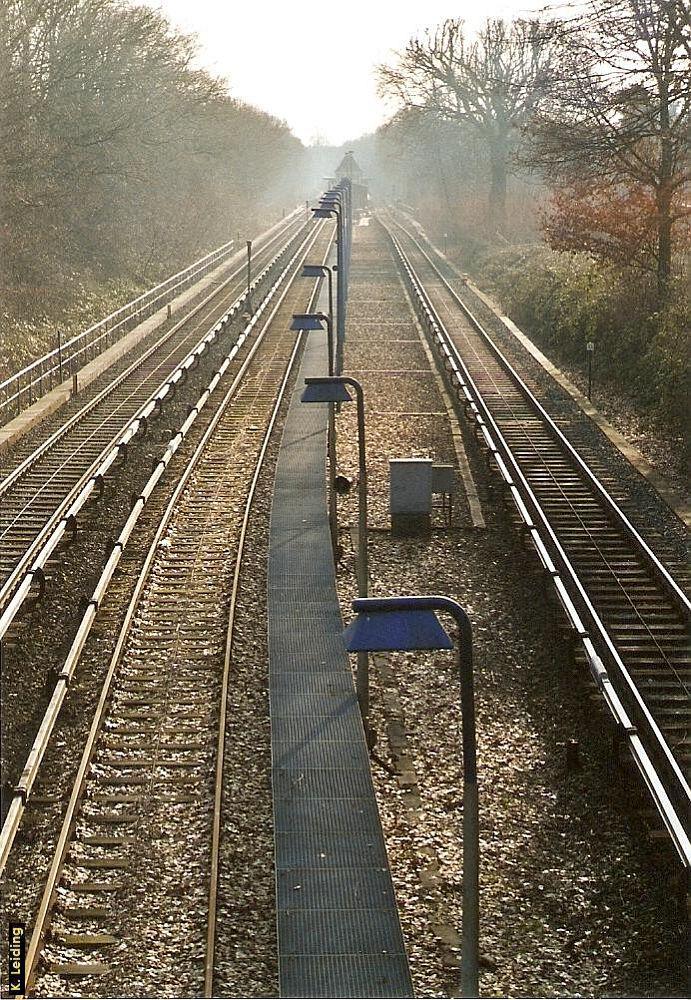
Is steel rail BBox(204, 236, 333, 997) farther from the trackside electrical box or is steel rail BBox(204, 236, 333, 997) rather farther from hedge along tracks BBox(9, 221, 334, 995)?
the trackside electrical box

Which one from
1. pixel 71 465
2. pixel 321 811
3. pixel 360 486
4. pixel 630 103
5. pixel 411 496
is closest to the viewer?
pixel 321 811

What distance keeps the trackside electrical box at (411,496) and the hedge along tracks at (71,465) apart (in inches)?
182

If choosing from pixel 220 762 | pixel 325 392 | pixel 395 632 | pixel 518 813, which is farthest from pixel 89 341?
pixel 395 632

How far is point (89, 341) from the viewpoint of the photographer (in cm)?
3228

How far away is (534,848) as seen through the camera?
9.64 metres

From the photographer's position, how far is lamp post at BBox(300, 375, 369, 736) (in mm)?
11781

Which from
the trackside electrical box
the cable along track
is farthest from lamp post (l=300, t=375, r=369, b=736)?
the trackside electrical box

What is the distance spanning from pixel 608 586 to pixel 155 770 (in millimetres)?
6570

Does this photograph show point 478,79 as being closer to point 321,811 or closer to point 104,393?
point 104,393

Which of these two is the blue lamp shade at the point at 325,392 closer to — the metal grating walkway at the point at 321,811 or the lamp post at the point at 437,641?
the metal grating walkway at the point at 321,811

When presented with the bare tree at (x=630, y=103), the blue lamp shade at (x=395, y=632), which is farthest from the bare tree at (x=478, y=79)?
the blue lamp shade at (x=395, y=632)

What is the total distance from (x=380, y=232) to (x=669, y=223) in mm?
50269

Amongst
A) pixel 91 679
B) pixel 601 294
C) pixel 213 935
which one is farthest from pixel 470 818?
pixel 601 294

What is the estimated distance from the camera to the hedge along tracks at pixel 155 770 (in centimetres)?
836
